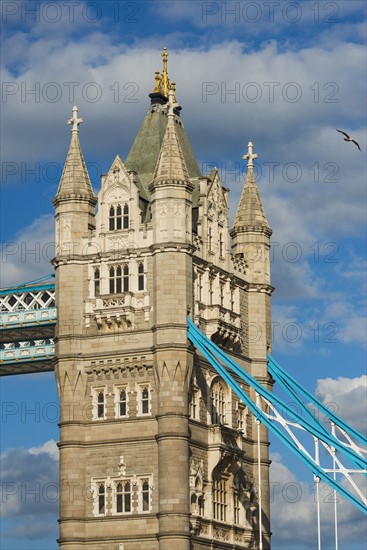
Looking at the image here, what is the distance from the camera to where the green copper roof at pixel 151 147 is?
375 ft

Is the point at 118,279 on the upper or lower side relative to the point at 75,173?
lower

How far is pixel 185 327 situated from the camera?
105625mm

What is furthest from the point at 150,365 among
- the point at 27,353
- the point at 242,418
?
the point at 27,353

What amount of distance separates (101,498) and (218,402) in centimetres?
1079

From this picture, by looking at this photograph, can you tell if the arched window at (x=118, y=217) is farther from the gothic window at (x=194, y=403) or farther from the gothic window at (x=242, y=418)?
the gothic window at (x=242, y=418)

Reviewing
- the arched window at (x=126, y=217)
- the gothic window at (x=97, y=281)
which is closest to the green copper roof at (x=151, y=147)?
the arched window at (x=126, y=217)

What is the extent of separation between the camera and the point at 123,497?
4141 inches

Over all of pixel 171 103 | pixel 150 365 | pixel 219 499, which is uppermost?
pixel 171 103

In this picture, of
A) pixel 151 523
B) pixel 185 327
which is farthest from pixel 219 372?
pixel 151 523

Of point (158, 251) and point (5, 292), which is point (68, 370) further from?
point (5, 292)

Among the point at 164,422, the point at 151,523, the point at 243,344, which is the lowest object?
the point at 151,523

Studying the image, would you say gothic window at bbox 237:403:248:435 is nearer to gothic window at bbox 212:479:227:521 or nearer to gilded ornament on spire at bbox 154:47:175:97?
gothic window at bbox 212:479:227:521

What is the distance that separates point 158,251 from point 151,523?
1756cm

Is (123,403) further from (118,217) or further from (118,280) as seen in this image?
(118,217)
